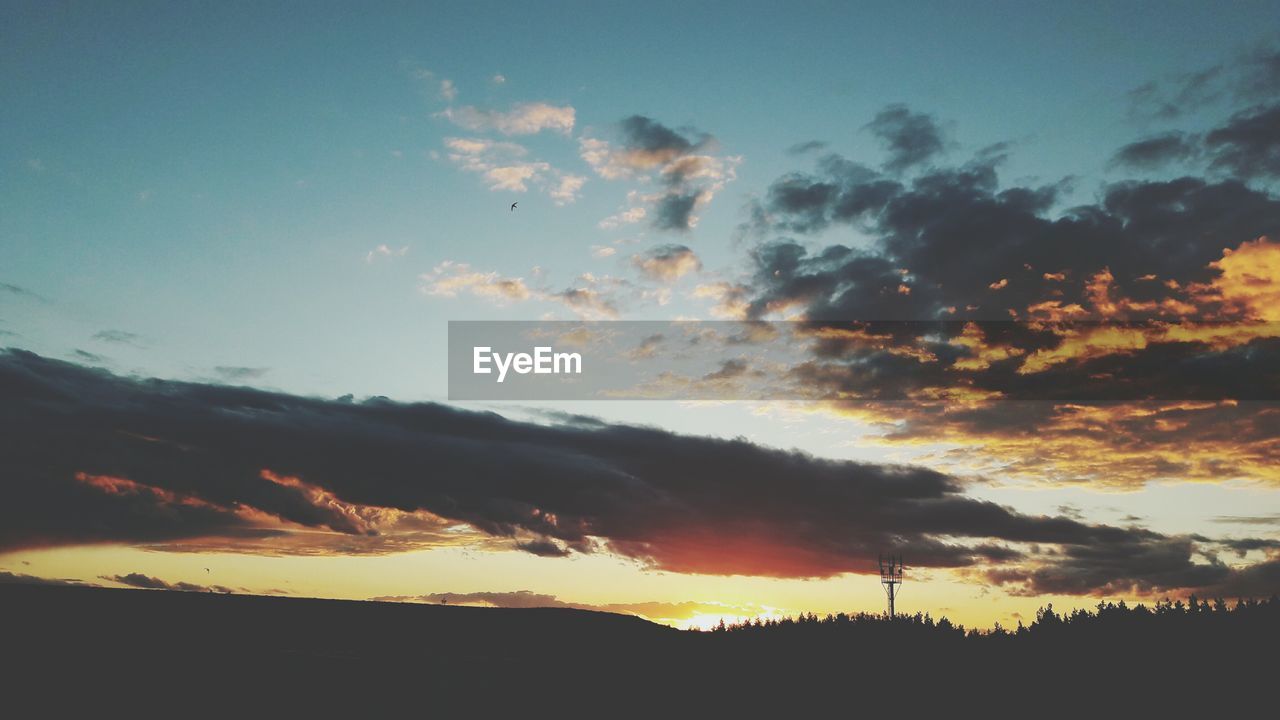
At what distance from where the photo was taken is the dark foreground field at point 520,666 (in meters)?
53.4

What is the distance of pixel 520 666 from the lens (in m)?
65.1

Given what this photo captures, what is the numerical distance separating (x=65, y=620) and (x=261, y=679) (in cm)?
1726

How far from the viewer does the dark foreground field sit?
5338 centimetres

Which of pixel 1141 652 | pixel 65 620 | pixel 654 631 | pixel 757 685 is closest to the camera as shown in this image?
pixel 65 620

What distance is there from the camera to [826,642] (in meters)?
126

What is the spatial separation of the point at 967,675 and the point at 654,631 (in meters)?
32.0

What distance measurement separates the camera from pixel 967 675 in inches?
3684

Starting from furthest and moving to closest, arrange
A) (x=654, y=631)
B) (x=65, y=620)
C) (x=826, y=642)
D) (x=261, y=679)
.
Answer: (x=826, y=642)
(x=654, y=631)
(x=65, y=620)
(x=261, y=679)

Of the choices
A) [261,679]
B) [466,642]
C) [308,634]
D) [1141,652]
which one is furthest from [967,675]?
[261,679]

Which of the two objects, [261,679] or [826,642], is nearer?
[261,679]

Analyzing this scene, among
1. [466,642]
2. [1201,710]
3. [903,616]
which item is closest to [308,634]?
[466,642]

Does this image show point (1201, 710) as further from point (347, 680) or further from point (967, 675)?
point (347, 680)

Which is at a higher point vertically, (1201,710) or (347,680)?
(347,680)

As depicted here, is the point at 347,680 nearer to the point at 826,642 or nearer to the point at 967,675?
the point at 967,675
